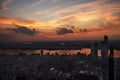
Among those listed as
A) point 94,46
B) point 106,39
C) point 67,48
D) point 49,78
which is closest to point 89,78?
point 49,78

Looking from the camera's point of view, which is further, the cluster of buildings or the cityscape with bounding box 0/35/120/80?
the cityscape with bounding box 0/35/120/80

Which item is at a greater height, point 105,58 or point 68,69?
point 105,58

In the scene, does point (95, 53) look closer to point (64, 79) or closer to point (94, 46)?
point (94, 46)

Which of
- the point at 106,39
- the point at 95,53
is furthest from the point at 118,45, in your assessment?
the point at 106,39

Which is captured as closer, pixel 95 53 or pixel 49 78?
pixel 49 78

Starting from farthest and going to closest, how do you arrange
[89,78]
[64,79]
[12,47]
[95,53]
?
1. [12,47]
2. [95,53]
3. [64,79]
4. [89,78]

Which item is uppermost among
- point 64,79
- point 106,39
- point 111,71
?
point 106,39

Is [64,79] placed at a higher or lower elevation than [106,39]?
lower

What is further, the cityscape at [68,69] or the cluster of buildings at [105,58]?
the cityscape at [68,69]

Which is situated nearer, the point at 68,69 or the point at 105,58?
the point at 68,69

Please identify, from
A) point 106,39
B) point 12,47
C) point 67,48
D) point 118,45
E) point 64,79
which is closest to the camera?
point 64,79
